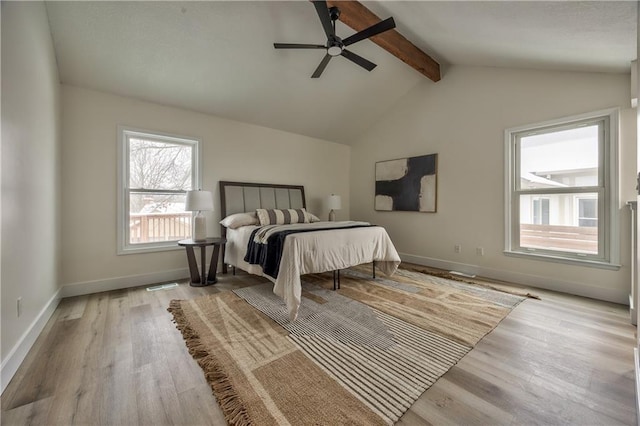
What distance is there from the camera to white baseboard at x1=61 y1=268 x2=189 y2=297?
2904 millimetres

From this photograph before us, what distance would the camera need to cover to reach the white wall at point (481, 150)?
275 centimetres

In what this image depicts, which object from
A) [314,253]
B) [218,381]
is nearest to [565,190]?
[314,253]

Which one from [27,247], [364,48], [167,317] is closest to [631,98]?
[364,48]

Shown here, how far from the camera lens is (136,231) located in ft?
11.1

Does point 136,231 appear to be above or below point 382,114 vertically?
below

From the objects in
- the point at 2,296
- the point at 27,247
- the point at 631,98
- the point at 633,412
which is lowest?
the point at 633,412

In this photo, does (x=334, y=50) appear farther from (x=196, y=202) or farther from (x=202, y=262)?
(x=202, y=262)

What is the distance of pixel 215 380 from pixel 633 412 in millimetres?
2147

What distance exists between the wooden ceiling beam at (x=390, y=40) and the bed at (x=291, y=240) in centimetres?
224

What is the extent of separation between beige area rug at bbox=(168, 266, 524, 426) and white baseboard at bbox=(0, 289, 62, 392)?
2.93 ft

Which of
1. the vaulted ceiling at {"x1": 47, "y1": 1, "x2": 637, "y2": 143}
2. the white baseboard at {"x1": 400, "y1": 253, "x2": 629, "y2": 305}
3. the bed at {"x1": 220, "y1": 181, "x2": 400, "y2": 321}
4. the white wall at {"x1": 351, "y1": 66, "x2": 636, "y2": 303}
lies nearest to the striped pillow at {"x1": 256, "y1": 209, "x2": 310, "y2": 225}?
the bed at {"x1": 220, "y1": 181, "x2": 400, "y2": 321}

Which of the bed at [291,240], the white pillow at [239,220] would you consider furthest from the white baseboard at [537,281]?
the white pillow at [239,220]

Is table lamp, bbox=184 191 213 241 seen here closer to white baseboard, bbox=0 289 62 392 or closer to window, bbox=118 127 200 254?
window, bbox=118 127 200 254

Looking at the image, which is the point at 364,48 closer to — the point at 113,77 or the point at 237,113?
the point at 237,113
